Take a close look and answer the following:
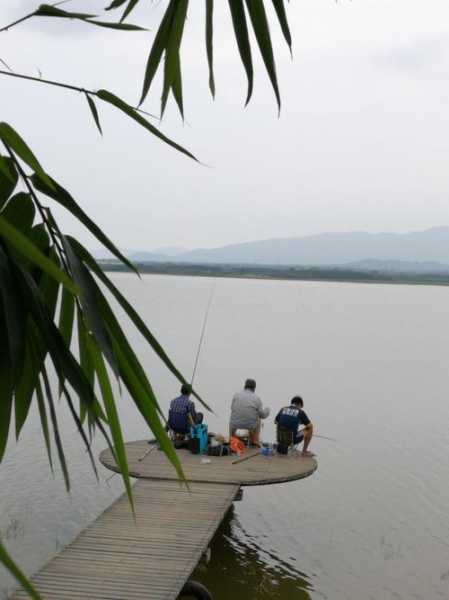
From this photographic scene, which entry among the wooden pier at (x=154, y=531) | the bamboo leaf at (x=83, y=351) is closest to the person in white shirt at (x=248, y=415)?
the wooden pier at (x=154, y=531)

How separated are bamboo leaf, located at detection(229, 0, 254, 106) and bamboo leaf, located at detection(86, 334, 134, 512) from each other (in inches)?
26.4

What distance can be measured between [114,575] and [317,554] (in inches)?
159

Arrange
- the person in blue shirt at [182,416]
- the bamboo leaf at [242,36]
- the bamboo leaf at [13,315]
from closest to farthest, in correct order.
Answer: the bamboo leaf at [13,315] → the bamboo leaf at [242,36] → the person in blue shirt at [182,416]

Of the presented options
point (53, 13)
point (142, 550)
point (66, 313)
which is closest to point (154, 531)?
point (142, 550)

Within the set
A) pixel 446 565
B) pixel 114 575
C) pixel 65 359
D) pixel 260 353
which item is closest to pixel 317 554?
pixel 446 565

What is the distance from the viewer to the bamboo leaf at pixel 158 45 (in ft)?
6.31

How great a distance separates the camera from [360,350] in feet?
113

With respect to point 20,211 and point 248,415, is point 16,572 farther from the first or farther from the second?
point 248,415

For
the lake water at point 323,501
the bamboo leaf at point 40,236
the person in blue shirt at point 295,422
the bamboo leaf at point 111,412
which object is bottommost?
the lake water at point 323,501

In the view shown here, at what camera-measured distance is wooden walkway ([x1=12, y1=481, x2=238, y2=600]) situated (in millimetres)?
5777

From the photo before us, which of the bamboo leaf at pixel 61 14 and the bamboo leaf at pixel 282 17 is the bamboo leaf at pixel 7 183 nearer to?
the bamboo leaf at pixel 61 14

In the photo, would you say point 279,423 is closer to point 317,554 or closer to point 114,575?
point 317,554

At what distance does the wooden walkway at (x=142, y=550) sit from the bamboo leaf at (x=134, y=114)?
410cm

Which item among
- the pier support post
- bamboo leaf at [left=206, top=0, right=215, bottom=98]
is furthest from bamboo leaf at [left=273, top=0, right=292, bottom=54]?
the pier support post
